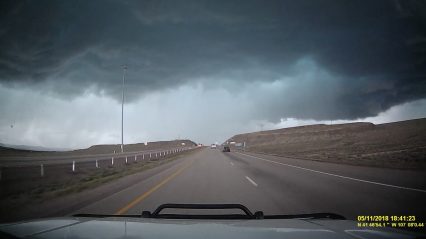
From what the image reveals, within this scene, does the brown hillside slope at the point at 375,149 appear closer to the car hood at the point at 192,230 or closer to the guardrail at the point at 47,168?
the car hood at the point at 192,230

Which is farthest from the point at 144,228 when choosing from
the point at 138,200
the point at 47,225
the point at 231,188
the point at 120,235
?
the point at 231,188

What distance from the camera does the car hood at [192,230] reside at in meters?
3.71

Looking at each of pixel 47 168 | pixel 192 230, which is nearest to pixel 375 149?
pixel 47 168

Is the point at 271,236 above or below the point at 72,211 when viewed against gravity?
above

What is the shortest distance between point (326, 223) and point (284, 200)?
17.0 ft

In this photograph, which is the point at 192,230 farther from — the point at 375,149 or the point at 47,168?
the point at 375,149

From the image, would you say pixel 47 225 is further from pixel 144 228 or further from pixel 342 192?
pixel 342 192

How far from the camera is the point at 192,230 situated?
399 cm

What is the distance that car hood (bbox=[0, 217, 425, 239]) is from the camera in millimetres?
3711

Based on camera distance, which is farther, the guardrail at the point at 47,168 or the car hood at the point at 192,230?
the guardrail at the point at 47,168

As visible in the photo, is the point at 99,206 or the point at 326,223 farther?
the point at 99,206

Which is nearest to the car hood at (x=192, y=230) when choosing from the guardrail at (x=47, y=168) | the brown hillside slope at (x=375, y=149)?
the guardrail at (x=47, y=168)

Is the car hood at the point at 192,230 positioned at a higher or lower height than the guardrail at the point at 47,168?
higher

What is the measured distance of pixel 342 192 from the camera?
1130cm
